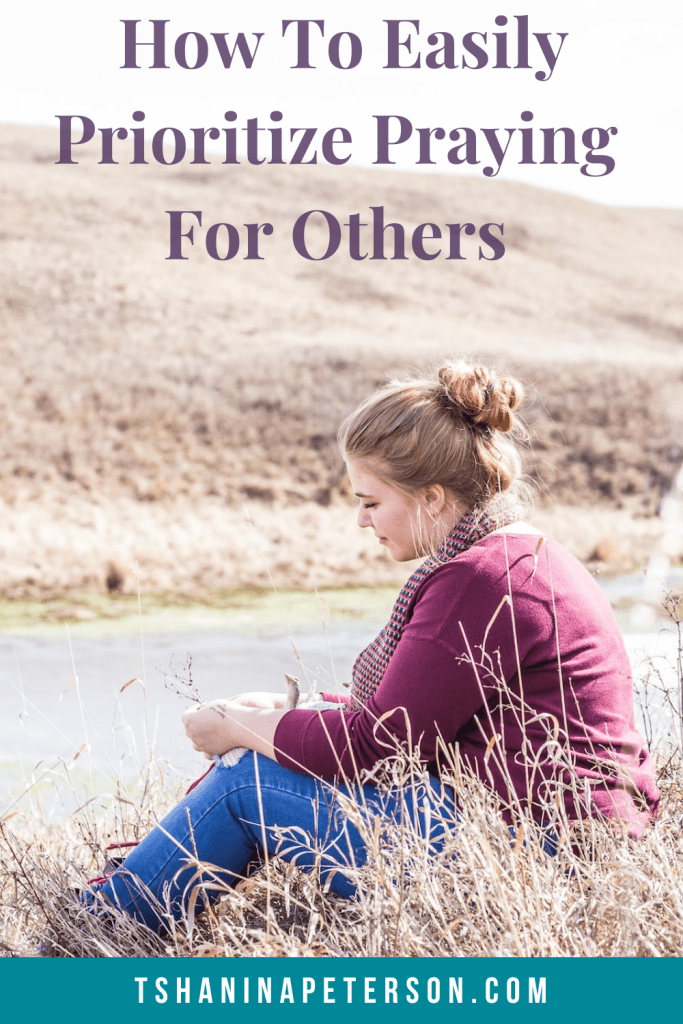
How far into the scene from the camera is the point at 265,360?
53.7ft

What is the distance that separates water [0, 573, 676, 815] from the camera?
12.7ft

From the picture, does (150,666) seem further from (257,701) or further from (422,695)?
(422,695)

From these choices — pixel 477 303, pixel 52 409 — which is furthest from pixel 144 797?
pixel 477 303

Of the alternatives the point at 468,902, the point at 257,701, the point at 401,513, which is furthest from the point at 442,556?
the point at 468,902

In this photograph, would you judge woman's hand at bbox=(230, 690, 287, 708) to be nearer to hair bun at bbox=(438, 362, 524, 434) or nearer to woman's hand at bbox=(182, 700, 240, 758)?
woman's hand at bbox=(182, 700, 240, 758)

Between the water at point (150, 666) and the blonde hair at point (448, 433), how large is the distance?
1386 mm

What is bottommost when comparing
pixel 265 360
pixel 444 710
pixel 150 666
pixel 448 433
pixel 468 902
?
pixel 150 666

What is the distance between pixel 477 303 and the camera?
23156mm

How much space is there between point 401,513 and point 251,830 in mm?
629

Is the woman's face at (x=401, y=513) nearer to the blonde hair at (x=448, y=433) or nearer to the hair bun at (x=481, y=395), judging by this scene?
the blonde hair at (x=448, y=433)

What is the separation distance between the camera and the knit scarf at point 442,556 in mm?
1798

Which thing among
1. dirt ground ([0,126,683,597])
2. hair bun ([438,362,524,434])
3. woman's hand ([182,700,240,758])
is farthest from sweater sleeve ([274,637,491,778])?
dirt ground ([0,126,683,597])

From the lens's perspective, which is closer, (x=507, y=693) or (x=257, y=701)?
(x=507, y=693)

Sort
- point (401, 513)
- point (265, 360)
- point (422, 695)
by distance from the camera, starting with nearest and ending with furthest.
→ point (422, 695), point (401, 513), point (265, 360)
